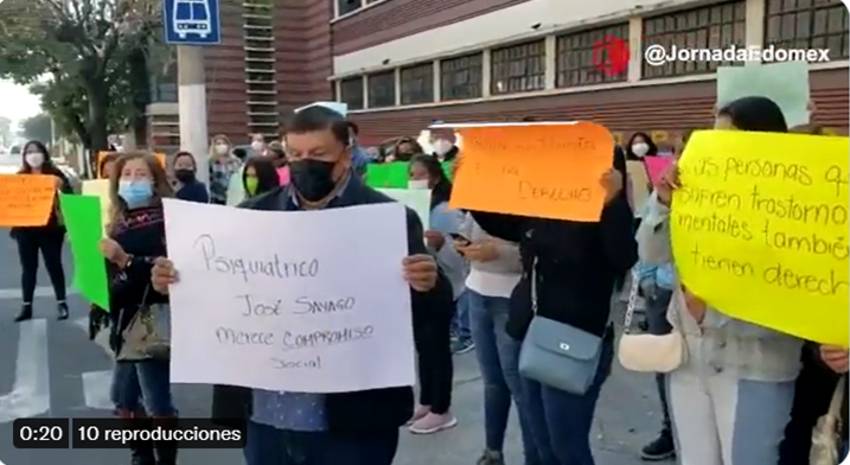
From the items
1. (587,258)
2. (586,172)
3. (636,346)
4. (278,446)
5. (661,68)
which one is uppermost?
(661,68)

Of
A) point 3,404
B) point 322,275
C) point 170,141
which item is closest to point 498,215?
point 322,275

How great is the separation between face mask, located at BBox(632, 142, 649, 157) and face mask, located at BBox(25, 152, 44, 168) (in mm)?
4940

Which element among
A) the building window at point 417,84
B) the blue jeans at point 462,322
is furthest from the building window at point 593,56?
the blue jeans at point 462,322

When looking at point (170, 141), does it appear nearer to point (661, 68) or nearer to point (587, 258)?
point (661, 68)

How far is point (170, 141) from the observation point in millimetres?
22203

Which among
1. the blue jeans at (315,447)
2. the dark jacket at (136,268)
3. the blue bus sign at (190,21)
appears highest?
the blue bus sign at (190,21)

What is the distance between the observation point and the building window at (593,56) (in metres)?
11.5

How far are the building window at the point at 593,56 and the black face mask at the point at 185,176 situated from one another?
660cm

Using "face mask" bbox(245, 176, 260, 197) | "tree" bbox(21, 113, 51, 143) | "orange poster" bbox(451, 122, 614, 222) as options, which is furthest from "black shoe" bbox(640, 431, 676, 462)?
"tree" bbox(21, 113, 51, 143)

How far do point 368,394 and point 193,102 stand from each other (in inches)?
202

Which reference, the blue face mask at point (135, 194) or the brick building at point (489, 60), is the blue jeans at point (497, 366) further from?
the brick building at point (489, 60)

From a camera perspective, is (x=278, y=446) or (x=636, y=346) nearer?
(x=278, y=446)

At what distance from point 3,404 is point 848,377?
15.0 ft
